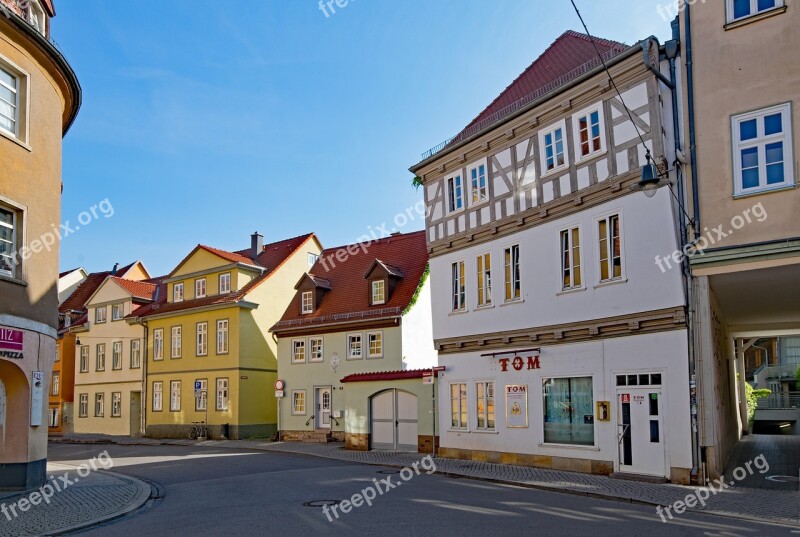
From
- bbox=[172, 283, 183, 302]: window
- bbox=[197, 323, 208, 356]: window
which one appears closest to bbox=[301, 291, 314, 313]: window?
bbox=[197, 323, 208, 356]: window

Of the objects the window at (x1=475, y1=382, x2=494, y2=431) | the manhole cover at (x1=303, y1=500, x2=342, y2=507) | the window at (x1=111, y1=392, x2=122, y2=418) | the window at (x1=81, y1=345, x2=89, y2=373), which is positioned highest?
the window at (x1=81, y1=345, x2=89, y2=373)

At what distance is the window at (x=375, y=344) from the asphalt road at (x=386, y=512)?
12.0m

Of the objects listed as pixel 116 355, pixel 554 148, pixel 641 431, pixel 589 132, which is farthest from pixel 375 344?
pixel 116 355

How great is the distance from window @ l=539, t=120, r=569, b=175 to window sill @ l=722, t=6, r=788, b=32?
4675 mm

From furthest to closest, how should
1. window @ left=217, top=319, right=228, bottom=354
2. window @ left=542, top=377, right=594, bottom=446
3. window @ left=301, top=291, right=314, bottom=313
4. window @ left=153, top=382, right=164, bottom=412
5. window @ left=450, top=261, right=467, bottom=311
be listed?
window @ left=153, top=382, right=164, bottom=412, window @ left=217, top=319, right=228, bottom=354, window @ left=301, top=291, right=314, bottom=313, window @ left=450, top=261, right=467, bottom=311, window @ left=542, top=377, right=594, bottom=446

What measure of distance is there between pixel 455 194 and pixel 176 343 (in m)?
23.4

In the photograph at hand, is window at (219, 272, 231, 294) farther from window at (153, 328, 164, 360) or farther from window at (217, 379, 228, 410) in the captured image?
window at (153, 328, 164, 360)

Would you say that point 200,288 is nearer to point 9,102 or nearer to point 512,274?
point 512,274

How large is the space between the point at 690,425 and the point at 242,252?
106ft

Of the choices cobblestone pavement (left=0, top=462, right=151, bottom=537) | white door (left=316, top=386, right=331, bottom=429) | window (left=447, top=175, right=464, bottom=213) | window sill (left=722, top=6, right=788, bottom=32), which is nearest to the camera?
cobblestone pavement (left=0, top=462, right=151, bottom=537)

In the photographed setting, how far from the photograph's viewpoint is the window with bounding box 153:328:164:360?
41438 mm

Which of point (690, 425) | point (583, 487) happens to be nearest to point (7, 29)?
point (583, 487)

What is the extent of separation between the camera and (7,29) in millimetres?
15719

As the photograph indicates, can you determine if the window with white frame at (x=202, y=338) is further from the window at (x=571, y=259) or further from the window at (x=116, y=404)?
the window at (x=571, y=259)
